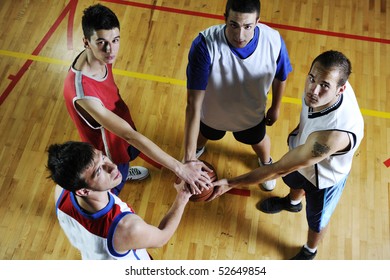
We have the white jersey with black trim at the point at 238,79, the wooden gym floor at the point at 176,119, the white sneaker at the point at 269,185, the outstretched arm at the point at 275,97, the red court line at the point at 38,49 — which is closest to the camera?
the white jersey with black trim at the point at 238,79

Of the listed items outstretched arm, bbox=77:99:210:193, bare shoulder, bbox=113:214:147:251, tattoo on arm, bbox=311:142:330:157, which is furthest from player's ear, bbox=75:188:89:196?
tattoo on arm, bbox=311:142:330:157

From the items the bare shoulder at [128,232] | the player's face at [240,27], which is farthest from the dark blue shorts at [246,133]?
the bare shoulder at [128,232]

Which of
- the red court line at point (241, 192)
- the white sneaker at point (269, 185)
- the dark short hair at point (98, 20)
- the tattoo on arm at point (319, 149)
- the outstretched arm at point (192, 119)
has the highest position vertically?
the dark short hair at point (98, 20)

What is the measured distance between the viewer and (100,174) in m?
2.60

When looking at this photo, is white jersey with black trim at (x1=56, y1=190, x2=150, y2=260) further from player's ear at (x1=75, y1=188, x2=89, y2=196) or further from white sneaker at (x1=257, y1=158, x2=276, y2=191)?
white sneaker at (x1=257, y1=158, x2=276, y2=191)

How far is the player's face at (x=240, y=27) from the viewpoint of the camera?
2.90 m

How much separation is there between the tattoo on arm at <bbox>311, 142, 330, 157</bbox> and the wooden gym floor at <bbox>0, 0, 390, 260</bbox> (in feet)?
4.34

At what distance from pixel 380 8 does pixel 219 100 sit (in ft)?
9.48

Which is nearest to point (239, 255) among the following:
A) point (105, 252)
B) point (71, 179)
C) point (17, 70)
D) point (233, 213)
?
point (233, 213)

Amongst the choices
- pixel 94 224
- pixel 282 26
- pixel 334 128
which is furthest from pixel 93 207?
pixel 282 26

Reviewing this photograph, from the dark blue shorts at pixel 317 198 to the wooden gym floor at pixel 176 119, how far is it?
554 mm

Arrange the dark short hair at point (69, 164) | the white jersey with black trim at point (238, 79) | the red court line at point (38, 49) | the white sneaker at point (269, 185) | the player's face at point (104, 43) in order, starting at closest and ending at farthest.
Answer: the dark short hair at point (69, 164) < the player's face at point (104, 43) < the white jersey with black trim at point (238, 79) < the white sneaker at point (269, 185) < the red court line at point (38, 49)

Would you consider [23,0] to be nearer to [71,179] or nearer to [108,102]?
[108,102]

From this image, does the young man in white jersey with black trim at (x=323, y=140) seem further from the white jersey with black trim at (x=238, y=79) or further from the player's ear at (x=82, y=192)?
the player's ear at (x=82, y=192)
